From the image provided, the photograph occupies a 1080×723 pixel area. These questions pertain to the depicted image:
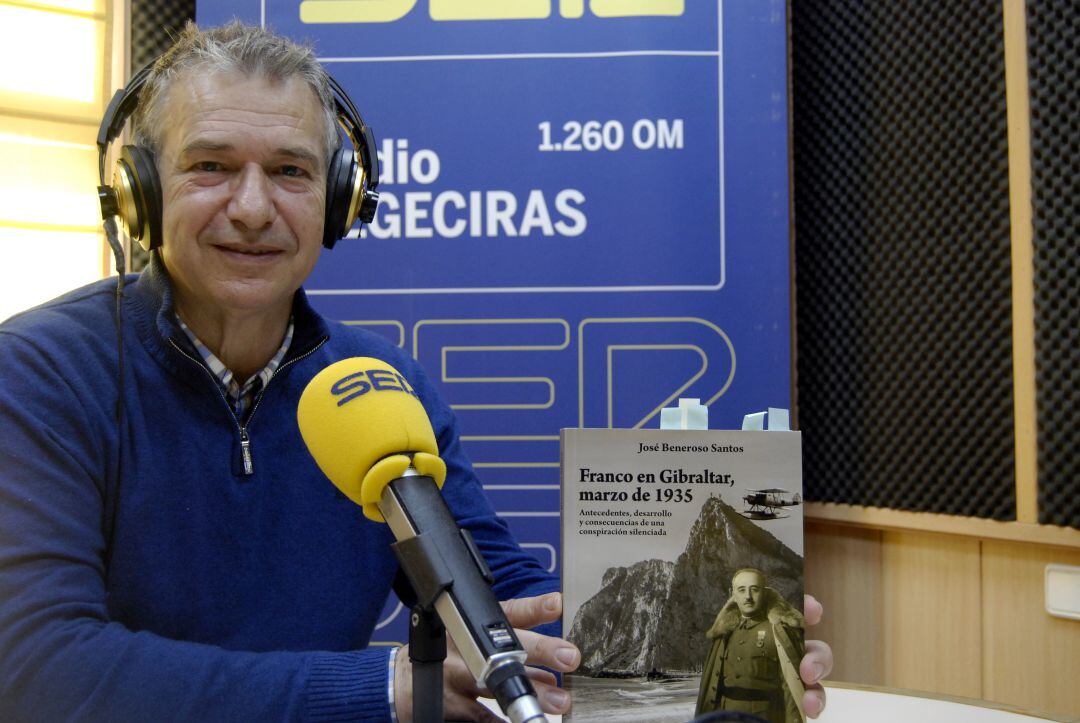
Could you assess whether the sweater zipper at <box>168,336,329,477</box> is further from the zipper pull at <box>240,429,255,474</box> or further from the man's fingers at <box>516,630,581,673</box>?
the man's fingers at <box>516,630,581,673</box>

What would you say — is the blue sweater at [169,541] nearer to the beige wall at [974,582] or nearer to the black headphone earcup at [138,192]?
the black headphone earcup at [138,192]

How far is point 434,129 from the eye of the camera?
7.18 ft

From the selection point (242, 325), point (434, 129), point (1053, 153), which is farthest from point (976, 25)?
point (242, 325)

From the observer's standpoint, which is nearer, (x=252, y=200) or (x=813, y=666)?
(x=813, y=666)

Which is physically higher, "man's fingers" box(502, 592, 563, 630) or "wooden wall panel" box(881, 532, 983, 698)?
"man's fingers" box(502, 592, 563, 630)

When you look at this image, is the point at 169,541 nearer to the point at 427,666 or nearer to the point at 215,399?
the point at 215,399

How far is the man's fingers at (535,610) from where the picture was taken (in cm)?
106

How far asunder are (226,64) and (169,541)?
604 millimetres

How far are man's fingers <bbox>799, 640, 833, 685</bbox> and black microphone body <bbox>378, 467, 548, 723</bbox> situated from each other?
39 centimetres

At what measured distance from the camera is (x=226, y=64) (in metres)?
1.25

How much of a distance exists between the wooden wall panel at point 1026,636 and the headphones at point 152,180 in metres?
1.59

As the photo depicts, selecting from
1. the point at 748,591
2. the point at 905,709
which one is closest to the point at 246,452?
the point at 748,591

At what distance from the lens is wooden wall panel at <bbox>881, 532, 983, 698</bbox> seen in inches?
85.0

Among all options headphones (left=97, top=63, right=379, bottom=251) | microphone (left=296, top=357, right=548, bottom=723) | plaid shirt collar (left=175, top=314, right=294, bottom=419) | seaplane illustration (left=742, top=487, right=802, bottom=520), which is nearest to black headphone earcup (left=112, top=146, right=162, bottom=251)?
headphones (left=97, top=63, right=379, bottom=251)
